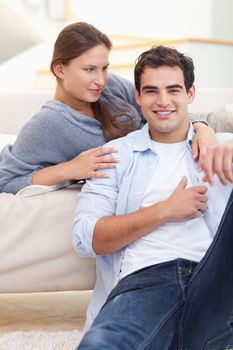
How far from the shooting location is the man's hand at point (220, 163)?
120 centimetres

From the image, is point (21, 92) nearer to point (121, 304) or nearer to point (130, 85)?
point (130, 85)

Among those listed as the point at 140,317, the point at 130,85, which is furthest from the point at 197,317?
the point at 130,85

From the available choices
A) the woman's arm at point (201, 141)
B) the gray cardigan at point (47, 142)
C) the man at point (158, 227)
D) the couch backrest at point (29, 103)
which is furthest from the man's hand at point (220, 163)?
the couch backrest at point (29, 103)

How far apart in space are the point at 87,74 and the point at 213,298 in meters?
0.77

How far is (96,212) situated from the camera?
1.39 metres

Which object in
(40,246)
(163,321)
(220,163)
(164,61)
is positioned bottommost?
(40,246)

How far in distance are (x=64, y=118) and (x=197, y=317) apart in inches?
28.8

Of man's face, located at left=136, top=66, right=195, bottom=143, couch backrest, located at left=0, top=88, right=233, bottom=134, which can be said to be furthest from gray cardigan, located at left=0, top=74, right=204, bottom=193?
couch backrest, located at left=0, top=88, right=233, bottom=134

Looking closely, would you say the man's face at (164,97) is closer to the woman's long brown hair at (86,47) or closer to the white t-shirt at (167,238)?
the white t-shirt at (167,238)

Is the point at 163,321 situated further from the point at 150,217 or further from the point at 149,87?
the point at 149,87

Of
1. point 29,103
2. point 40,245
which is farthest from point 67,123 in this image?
point 29,103

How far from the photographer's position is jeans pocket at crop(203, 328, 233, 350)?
118cm

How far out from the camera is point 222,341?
120 cm

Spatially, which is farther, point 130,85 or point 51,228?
point 130,85
